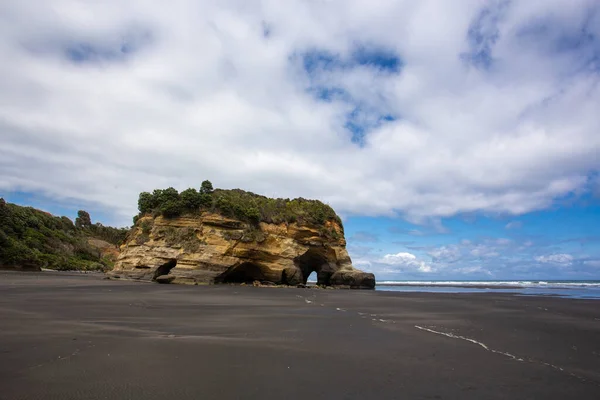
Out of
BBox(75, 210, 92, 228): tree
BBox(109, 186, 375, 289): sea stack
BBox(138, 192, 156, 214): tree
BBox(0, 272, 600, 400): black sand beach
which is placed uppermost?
BBox(75, 210, 92, 228): tree

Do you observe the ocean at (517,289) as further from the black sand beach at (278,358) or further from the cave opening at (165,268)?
the black sand beach at (278,358)

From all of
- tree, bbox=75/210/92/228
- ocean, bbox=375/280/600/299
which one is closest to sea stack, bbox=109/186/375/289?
ocean, bbox=375/280/600/299

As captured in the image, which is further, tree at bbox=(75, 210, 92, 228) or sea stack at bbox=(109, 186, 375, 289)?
tree at bbox=(75, 210, 92, 228)

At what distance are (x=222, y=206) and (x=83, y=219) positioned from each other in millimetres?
83949

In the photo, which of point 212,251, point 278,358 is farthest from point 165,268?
point 278,358

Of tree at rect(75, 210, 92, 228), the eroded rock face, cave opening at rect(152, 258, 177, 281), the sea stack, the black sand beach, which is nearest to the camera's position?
the black sand beach

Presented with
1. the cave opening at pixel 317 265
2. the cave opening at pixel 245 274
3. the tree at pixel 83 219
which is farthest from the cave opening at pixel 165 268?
the tree at pixel 83 219

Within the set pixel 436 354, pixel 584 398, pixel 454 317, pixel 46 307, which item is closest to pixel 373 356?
pixel 436 354

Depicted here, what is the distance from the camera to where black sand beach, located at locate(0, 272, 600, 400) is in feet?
18.1

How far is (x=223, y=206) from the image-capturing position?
37.4 m

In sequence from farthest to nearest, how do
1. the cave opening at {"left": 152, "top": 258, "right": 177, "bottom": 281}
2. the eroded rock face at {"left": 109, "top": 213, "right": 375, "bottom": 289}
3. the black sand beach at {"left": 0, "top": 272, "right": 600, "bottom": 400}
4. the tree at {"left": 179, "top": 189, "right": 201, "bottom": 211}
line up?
1. the tree at {"left": 179, "top": 189, "right": 201, "bottom": 211}
2. the cave opening at {"left": 152, "top": 258, "right": 177, "bottom": 281}
3. the eroded rock face at {"left": 109, "top": 213, "right": 375, "bottom": 289}
4. the black sand beach at {"left": 0, "top": 272, "right": 600, "bottom": 400}

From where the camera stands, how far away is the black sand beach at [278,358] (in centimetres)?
552

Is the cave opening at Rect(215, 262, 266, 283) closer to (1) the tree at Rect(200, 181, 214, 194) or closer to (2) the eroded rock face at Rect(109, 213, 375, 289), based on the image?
(2) the eroded rock face at Rect(109, 213, 375, 289)

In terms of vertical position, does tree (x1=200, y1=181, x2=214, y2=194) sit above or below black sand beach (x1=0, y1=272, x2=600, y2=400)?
above
